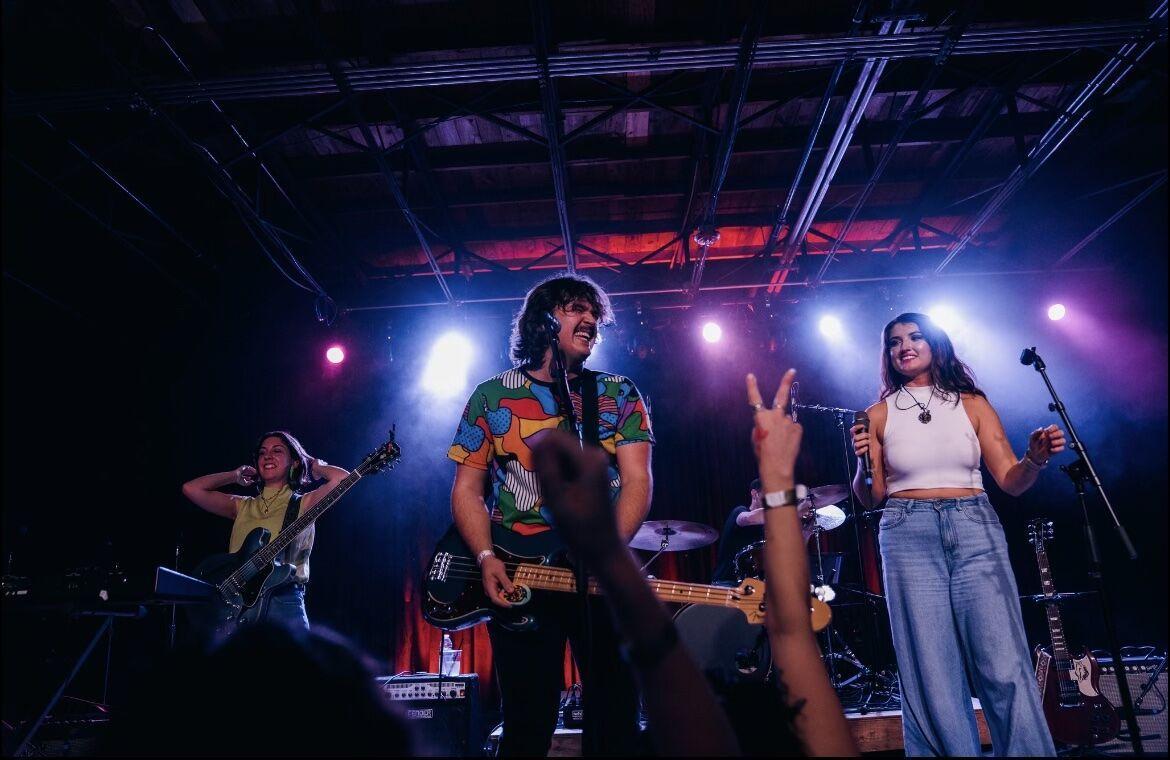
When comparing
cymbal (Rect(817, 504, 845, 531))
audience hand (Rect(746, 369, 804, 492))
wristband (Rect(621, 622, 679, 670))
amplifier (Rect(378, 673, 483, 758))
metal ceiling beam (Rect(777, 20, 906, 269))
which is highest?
metal ceiling beam (Rect(777, 20, 906, 269))

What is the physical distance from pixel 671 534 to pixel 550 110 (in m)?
4.40

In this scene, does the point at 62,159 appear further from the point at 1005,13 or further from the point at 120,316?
the point at 1005,13

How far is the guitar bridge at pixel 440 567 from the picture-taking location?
3080 mm

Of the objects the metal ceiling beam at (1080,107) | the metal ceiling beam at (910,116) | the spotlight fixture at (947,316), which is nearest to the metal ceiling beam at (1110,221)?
the spotlight fixture at (947,316)

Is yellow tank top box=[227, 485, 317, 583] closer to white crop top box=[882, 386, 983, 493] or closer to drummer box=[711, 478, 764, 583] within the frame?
drummer box=[711, 478, 764, 583]

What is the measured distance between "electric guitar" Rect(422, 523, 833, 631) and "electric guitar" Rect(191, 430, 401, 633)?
234 cm

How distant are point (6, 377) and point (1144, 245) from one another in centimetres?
1344

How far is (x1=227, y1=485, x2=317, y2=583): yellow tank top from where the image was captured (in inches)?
209

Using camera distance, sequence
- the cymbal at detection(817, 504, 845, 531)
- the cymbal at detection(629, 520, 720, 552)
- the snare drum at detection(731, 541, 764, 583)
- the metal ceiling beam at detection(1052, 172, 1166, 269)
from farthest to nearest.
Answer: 1. the metal ceiling beam at detection(1052, 172, 1166, 269)
2. the cymbal at detection(629, 520, 720, 552)
3. the cymbal at detection(817, 504, 845, 531)
4. the snare drum at detection(731, 541, 764, 583)

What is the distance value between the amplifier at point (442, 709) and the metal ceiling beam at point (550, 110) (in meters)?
4.86

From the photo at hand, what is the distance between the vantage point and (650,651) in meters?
1.01

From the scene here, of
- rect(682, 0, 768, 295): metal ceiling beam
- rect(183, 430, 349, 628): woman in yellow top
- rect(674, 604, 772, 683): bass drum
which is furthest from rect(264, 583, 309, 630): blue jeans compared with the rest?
rect(682, 0, 768, 295): metal ceiling beam

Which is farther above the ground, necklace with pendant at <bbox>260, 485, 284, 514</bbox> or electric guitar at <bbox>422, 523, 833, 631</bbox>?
necklace with pendant at <bbox>260, 485, 284, 514</bbox>

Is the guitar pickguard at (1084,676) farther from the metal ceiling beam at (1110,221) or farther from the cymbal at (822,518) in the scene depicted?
the metal ceiling beam at (1110,221)
